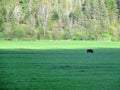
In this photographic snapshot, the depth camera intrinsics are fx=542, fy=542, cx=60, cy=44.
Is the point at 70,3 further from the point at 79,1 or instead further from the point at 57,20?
the point at 57,20

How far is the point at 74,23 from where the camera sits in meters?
110

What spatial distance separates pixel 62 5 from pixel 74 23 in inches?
371

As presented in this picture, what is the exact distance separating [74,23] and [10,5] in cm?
1457

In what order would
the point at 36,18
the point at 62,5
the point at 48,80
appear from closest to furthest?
1. the point at 48,80
2. the point at 36,18
3. the point at 62,5

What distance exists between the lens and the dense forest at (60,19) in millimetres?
99062

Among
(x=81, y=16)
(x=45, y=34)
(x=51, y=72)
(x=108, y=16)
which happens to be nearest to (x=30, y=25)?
(x=45, y=34)

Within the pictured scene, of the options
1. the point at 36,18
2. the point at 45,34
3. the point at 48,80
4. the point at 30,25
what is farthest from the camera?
the point at 36,18

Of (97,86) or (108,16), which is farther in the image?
(108,16)

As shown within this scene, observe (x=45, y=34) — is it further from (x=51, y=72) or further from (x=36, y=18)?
(x=51, y=72)

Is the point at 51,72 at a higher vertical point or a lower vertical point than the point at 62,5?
higher

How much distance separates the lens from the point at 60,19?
111 metres

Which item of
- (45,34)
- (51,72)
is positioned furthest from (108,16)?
(51,72)

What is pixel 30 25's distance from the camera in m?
104

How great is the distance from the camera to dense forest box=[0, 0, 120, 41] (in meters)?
99.1
